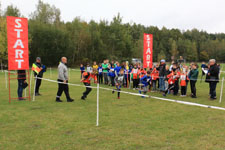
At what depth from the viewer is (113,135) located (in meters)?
5.10

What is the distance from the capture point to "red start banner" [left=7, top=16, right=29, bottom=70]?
8594 millimetres

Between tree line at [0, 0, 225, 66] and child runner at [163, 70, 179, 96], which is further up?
tree line at [0, 0, 225, 66]

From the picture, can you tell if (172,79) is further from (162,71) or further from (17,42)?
(17,42)

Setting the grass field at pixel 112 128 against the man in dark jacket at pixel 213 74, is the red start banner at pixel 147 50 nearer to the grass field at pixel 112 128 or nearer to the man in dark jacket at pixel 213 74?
the man in dark jacket at pixel 213 74

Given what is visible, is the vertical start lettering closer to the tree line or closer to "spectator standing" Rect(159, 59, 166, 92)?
"spectator standing" Rect(159, 59, 166, 92)

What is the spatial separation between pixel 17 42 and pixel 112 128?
621 cm

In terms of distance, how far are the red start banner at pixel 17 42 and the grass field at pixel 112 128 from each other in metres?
2.01

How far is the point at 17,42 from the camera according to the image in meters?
8.80

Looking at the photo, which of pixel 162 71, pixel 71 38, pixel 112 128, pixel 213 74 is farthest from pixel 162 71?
pixel 71 38

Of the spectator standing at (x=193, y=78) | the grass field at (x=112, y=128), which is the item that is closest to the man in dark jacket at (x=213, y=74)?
the spectator standing at (x=193, y=78)

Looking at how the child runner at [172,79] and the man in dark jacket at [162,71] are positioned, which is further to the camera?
the man in dark jacket at [162,71]

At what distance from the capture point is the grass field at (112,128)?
455 cm

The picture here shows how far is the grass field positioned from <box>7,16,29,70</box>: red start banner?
6.59 ft

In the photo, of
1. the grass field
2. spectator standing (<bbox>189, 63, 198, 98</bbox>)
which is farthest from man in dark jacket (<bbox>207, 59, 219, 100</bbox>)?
the grass field
